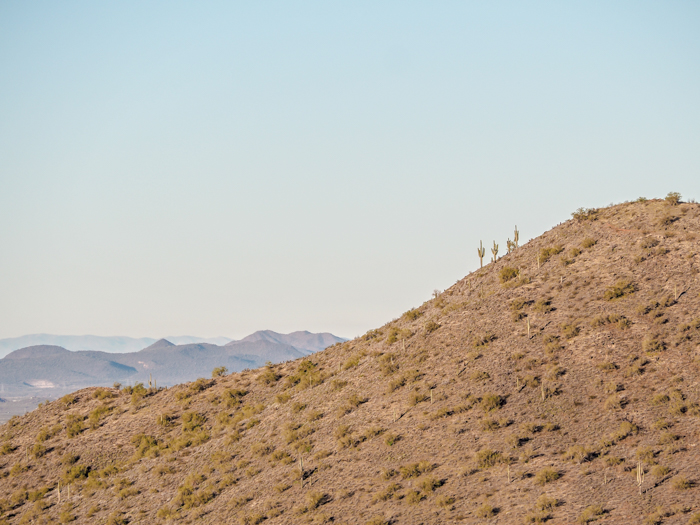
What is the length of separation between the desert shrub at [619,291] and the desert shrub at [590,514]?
21012mm

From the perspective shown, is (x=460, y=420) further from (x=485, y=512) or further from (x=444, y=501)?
(x=485, y=512)

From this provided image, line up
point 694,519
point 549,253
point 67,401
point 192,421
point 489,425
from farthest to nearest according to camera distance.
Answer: point 67,401
point 549,253
point 192,421
point 489,425
point 694,519

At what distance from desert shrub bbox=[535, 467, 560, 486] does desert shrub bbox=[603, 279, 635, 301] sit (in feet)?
59.5

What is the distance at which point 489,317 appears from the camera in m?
53.8

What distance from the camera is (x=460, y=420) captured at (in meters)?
43.1

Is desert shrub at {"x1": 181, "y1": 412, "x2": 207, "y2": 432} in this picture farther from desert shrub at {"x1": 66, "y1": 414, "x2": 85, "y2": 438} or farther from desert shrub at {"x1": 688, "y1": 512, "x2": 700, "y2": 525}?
desert shrub at {"x1": 688, "y1": 512, "x2": 700, "y2": 525}

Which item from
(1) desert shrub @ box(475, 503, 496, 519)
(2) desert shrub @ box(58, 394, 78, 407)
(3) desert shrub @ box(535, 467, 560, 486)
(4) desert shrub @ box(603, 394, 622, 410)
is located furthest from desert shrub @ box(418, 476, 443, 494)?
(2) desert shrub @ box(58, 394, 78, 407)

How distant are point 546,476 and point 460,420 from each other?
833cm

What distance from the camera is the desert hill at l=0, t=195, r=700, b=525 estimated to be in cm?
3572

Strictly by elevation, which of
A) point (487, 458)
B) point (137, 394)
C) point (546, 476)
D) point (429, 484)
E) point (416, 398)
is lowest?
point (546, 476)

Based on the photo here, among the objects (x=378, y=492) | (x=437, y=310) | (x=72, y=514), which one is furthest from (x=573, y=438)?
(x=72, y=514)

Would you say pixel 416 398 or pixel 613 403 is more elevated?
pixel 416 398

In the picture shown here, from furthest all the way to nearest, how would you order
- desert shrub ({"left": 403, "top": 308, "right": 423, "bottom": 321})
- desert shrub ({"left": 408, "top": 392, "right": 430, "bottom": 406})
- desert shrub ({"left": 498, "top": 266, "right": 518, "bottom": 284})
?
1. desert shrub ({"left": 403, "top": 308, "right": 423, "bottom": 321})
2. desert shrub ({"left": 498, "top": 266, "right": 518, "bottom": 284})
3. desert shrub ({"left": 408, "top": 392, "right": 430, "bottom": 406})

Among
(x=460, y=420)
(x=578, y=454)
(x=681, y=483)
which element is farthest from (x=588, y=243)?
(x=681, y=483)
